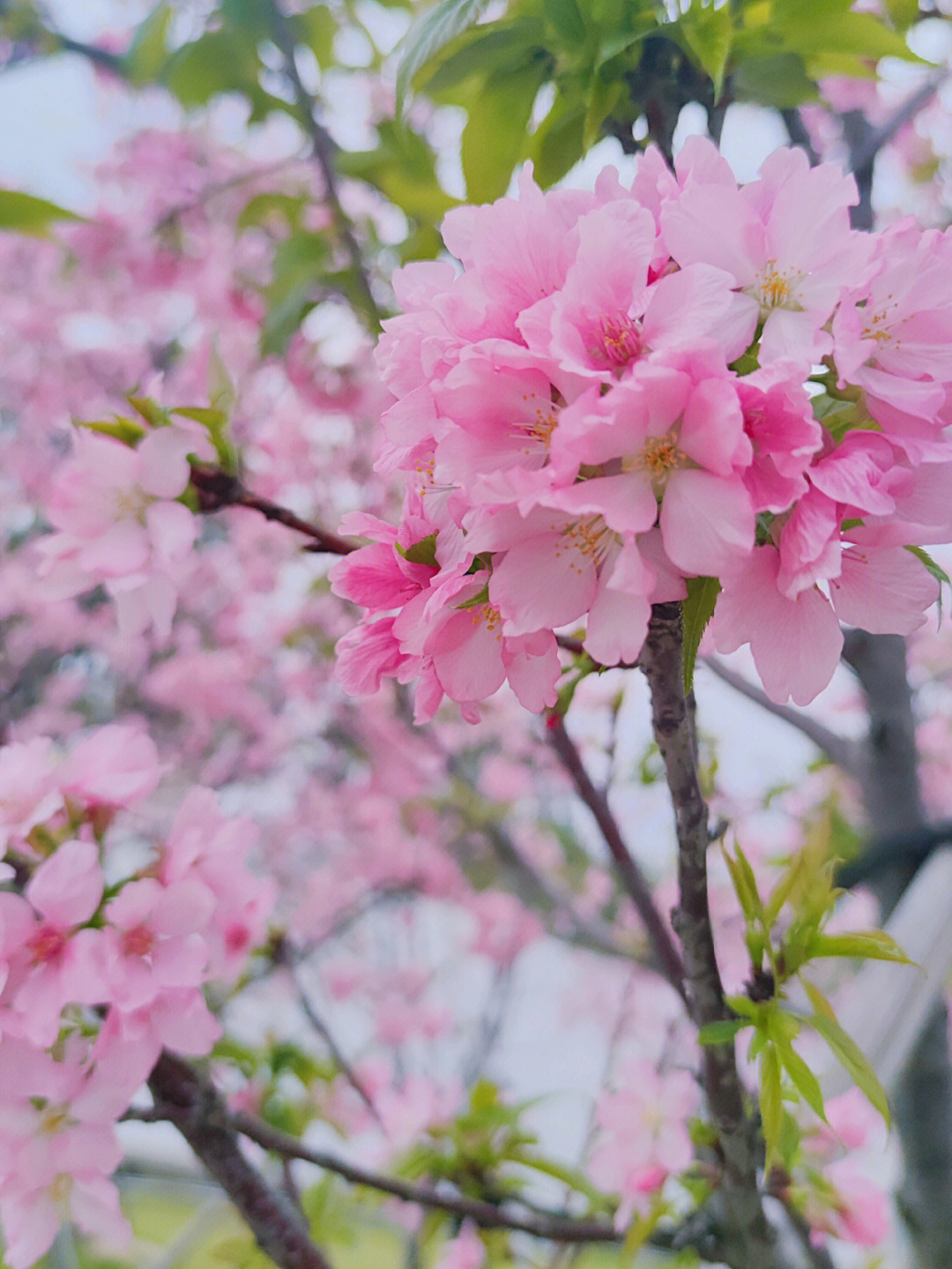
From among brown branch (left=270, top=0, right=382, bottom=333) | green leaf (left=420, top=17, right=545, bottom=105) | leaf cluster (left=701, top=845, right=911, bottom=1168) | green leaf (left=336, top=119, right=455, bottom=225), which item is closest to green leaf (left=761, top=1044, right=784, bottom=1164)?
leaf cluster (left=701, top=845, right=911, bottom=1168)

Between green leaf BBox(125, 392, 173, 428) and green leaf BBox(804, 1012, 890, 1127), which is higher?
green leaf BBox(125, 392, 173, 428)

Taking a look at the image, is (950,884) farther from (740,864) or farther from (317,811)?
(317,811)

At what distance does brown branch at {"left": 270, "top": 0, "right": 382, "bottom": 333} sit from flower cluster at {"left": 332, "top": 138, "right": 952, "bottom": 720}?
66 centimetres

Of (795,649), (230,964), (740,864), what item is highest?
(795,649)

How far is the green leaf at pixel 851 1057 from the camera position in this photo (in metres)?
0.41

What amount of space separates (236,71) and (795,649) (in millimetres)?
1108

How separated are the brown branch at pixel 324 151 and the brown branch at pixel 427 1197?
2.53ft

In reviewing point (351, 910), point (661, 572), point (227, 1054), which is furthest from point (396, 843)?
point (661, 572)

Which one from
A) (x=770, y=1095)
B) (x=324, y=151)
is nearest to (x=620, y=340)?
(x=770, y=1095)

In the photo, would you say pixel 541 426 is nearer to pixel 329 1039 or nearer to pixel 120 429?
pixel 120 429

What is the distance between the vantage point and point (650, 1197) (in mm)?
685

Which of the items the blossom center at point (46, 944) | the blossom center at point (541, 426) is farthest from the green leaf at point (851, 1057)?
the blossom center at point (46, 944)

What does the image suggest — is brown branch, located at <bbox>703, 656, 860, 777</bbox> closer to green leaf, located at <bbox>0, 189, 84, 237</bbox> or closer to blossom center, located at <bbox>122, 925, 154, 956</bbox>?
blossom center, located at <bbox>122, 925, 154, 956</bbox>

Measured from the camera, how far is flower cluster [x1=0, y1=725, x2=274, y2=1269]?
485 mm
